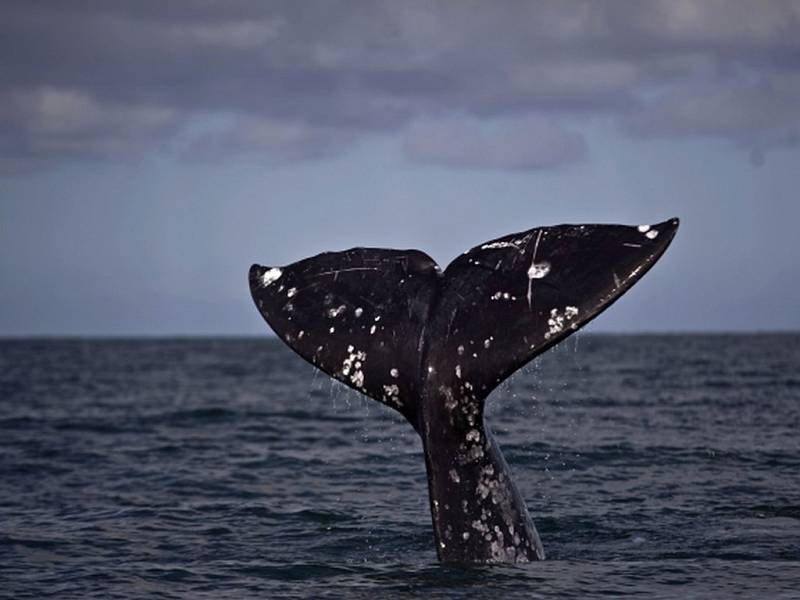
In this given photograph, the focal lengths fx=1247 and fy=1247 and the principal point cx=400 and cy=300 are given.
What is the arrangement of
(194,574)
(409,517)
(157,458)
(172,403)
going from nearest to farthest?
(194,574)
(409,517)
(157,458)
(172,403)

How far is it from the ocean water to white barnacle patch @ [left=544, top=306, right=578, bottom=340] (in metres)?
1.60

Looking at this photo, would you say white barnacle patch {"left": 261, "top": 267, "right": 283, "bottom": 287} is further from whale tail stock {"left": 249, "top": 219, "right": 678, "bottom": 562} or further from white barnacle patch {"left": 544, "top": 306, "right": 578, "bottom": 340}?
white barnacle patch {"left": 544, "top": 306, "right": 578, "bottom": 340}

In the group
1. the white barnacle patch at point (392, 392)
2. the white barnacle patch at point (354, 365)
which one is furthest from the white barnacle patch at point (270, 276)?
the white barnacle patch at point (392, 392)

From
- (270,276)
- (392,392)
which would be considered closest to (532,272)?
(392,392)

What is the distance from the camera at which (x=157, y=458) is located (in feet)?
55.8

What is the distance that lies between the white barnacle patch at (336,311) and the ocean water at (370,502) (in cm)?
168

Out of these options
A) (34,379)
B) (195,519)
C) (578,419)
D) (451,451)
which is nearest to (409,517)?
(195,519)

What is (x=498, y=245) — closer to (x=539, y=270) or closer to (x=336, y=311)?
(x=539, y=270)

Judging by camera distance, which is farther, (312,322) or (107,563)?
(107,563)

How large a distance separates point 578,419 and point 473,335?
14.6m

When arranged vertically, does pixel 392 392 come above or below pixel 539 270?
below

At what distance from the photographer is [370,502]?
12336 mm

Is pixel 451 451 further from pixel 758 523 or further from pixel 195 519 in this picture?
pixel 195 519

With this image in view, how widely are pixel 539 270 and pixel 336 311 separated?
1.29 m
